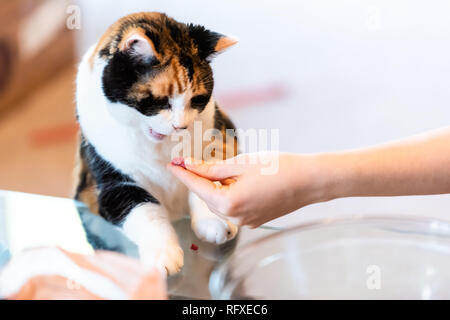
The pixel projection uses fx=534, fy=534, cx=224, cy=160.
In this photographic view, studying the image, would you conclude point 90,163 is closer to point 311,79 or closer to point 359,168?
point 359,168

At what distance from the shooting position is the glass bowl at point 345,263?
0.58 m

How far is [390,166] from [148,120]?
0.31 meters

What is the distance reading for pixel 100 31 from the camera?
77 cm

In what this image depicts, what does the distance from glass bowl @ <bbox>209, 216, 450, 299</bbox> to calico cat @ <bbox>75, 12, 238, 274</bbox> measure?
9 centimetres

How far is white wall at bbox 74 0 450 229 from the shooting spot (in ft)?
2.80

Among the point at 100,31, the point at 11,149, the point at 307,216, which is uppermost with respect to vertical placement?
the point at 100,31

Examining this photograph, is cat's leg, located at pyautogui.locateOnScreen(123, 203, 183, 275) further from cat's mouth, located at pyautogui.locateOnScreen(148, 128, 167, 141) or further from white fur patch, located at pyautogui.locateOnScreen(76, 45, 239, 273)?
cat's mouth, located at pyautogui.locateOnScreen(148, 128, 167, 141)

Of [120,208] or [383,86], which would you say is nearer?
[120,208]

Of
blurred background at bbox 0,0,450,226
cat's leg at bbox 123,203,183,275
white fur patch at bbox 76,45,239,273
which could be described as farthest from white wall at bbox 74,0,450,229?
cat's leg at bbox 123,203,183,275

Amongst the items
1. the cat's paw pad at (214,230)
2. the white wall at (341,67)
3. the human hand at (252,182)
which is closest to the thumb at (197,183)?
the human hand at (252,182)
